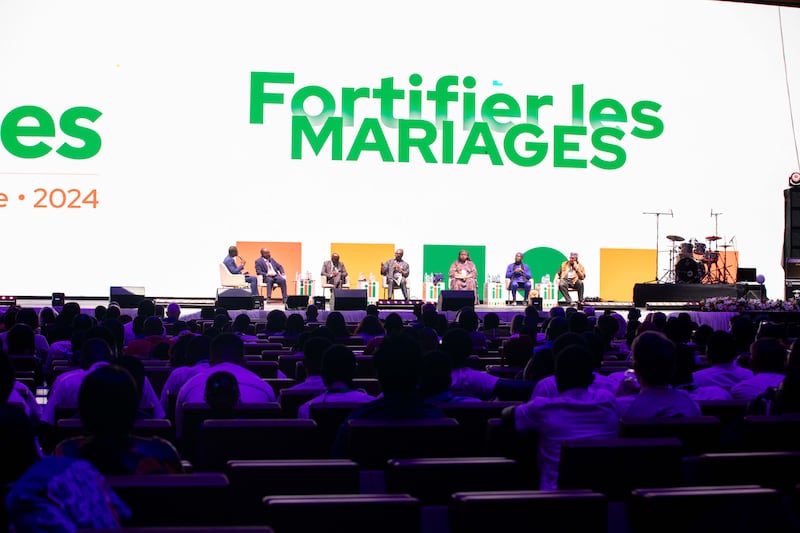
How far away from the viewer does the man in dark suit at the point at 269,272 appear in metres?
15.8

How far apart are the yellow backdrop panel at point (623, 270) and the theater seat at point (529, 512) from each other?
1630cm

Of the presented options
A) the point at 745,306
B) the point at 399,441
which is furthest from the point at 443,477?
the point at 745,306

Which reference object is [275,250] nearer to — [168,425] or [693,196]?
[693,196]

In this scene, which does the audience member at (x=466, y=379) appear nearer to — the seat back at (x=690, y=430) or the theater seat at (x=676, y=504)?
the seat back at (x=690, y=430)

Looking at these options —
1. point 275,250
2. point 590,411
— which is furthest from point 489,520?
point 275,250

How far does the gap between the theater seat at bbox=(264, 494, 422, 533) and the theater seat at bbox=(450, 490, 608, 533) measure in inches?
4.4

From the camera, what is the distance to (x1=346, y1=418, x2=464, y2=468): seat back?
2.62 meters

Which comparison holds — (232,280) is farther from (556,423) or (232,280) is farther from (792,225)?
(556,423)

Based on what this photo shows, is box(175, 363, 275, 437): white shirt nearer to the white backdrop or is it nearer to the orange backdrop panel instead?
the orange backdrop panel

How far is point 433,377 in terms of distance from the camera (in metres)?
3.53

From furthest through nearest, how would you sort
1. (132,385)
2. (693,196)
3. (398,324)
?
1. (693,196)
2. (398,324)
3. (132,385)

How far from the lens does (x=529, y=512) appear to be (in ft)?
6.23

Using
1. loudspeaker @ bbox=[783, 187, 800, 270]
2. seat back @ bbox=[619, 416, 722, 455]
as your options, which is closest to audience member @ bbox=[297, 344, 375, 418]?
seat back @ bbox=[619, 416, 722, 455]

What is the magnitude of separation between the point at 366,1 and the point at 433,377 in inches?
582
